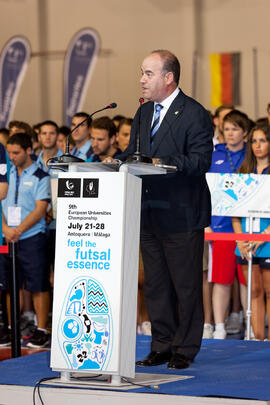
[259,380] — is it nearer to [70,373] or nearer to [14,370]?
[70,373]

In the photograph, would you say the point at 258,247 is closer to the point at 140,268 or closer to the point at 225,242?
the point at 225,242

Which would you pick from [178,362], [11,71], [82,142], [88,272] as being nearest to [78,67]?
[11,71]

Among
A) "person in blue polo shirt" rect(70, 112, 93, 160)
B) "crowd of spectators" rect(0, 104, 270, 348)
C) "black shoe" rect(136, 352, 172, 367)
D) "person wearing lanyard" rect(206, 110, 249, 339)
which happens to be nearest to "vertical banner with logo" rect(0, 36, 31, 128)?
"person in blue polo shirt" rect(70, 112, 93, 160)

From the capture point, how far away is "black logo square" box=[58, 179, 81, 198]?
4.00 metres

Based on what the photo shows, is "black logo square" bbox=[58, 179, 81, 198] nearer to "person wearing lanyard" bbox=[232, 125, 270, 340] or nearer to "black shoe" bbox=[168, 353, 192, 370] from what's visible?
"black shoe" bbox=[168, 353, 192, 370]

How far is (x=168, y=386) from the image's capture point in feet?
13.4

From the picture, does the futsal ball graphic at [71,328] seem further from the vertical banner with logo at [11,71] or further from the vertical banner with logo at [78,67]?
the vertical banner with logo at [11,71]

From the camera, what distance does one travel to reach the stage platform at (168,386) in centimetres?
387

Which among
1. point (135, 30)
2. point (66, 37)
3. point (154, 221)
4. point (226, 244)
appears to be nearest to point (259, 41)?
point (135, 30)

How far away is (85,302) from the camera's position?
3.98 meters

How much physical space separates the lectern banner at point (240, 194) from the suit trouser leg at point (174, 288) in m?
1.77

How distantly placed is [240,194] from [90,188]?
267 centimetres

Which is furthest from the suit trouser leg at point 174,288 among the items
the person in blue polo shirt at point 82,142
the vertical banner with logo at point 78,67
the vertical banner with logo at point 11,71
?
the vertical banner with logo at point 11,71

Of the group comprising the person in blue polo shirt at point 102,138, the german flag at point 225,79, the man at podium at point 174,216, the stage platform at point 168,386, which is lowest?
the stage platform at point 168,386
